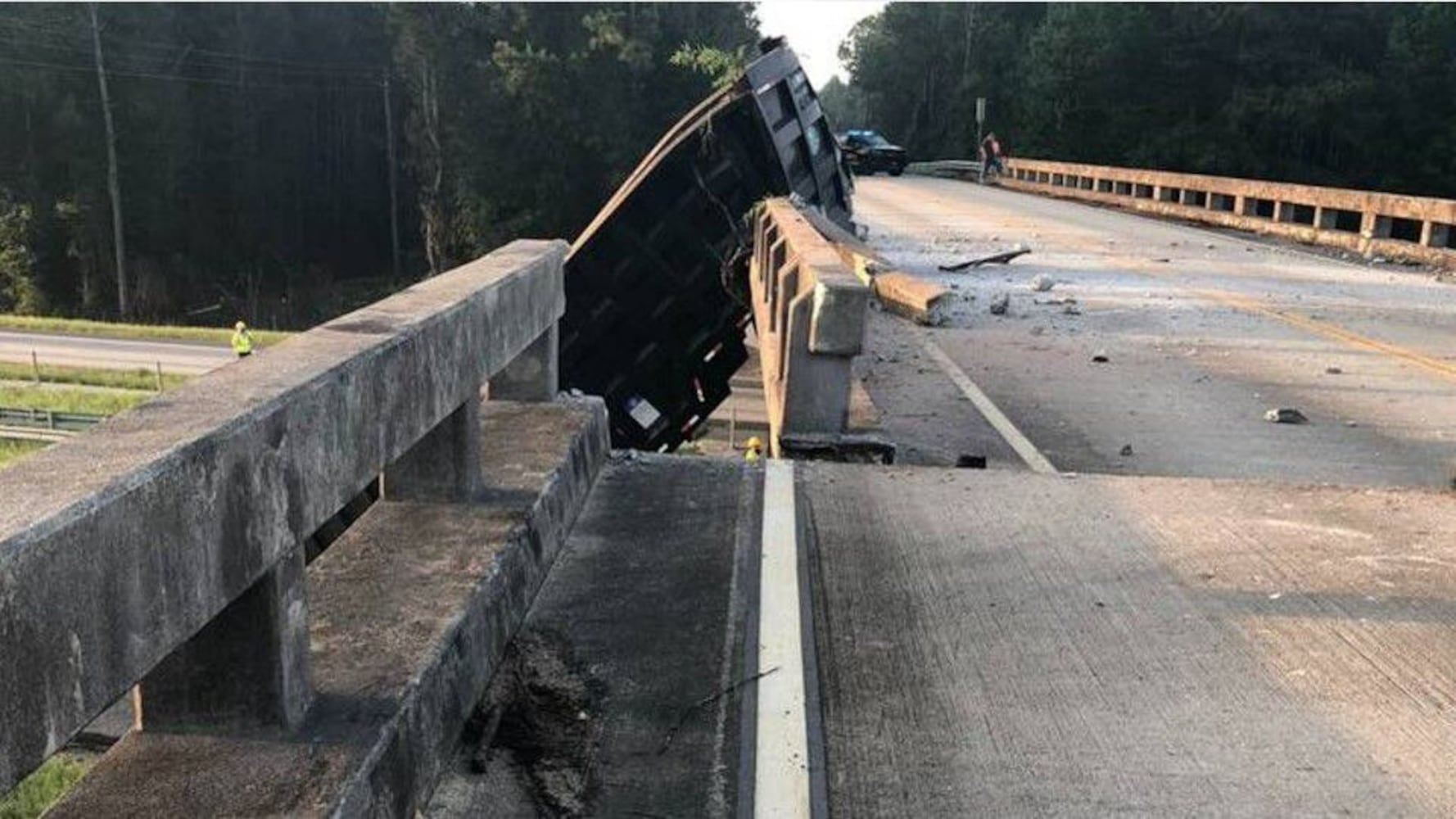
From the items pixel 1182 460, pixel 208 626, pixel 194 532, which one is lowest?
pixel 1182 460

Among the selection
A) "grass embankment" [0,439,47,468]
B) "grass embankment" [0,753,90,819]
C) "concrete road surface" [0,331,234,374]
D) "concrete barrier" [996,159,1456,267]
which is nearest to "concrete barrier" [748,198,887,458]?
"grass embankment" [0,753,90,819]

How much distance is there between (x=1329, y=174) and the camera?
5919 cm

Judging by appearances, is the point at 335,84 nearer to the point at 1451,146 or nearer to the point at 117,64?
the point at 117,64

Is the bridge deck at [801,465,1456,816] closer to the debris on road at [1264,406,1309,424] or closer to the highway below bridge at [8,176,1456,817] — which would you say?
the highway below bridge at [8,176,1456,817]

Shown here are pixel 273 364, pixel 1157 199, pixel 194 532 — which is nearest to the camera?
pixel 194 532

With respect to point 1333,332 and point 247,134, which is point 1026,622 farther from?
point 247,134

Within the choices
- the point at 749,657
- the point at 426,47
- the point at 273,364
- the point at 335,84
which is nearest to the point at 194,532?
the point at 273,364

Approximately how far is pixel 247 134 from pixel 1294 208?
59.5m

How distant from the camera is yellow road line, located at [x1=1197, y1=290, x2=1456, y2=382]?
403 inches

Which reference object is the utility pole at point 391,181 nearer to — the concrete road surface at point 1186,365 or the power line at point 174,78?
the power line at point 174,78

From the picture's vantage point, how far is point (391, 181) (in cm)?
7256

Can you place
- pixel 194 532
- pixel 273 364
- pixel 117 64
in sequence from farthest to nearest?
pixel 117 64 → pixel 273 364 → pixel 194 532

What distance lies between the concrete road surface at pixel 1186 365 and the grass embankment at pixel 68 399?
1740 cm

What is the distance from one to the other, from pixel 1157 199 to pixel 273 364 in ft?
92.7
